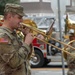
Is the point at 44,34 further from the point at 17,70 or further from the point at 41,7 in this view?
the point at 41,7

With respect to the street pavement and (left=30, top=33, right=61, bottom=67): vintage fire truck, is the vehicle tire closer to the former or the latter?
(left=30, top=33, right=61, bottom=67): vintage fire truck

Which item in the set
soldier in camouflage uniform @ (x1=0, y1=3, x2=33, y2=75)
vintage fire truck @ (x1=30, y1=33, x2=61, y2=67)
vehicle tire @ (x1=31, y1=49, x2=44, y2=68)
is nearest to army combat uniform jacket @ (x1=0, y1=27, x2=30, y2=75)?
soldier in camouflage uniform @ (x1=0, y1=3, x2=33, y2=75)

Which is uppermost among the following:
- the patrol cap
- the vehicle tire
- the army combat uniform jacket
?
the patrol cap

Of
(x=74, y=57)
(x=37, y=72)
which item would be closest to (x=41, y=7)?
(x=37, y=72)

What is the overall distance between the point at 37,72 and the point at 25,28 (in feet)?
30.7

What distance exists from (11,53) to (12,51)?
23 millimetres

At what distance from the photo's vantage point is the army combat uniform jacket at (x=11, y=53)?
3.57 metres

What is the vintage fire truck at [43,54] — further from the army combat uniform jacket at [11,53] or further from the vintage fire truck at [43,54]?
the army combat uniform jacket at [11,53]

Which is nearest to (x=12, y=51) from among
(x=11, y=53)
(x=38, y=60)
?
(x=11, y=53)

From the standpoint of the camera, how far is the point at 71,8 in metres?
33.9

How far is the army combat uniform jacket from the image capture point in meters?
3.57

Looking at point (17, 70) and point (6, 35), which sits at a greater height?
point (6, 35)

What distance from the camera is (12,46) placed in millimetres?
3617

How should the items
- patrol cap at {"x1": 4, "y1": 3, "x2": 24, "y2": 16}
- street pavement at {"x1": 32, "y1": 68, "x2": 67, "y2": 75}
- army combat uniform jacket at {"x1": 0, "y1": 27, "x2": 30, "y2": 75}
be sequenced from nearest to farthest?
army combat uniform jacket at {"x1": 0, "y1": 27, "x2": 30, "y2": 75}
patrol cap at {"x1": 4, "y1": 3, "x2": 24, "y2": 16}
street pavement at {"x1": 32, "y1": 68, "x2": 67, "y2": 75}
